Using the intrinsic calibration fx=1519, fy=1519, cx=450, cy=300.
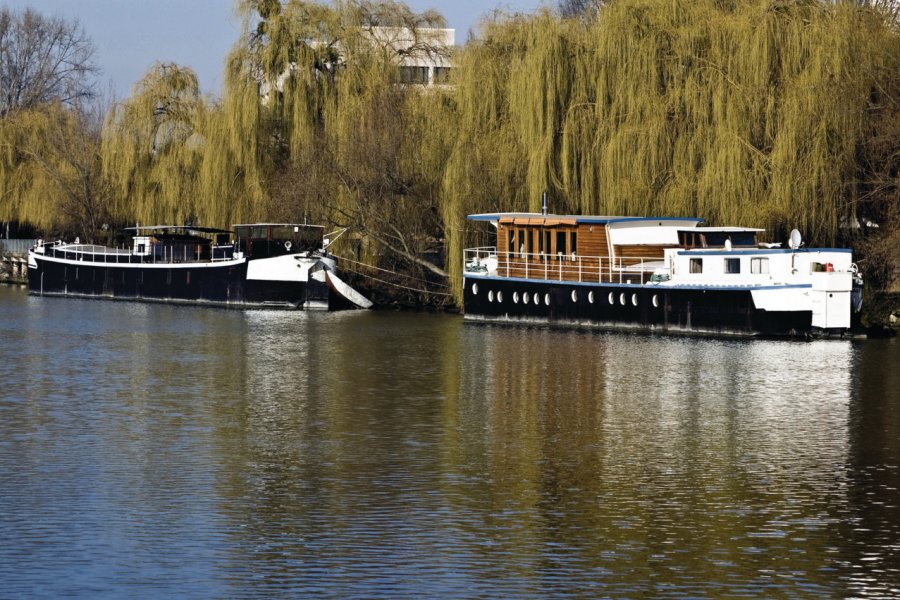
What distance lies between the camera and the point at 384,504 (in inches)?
769

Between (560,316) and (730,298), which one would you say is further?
(560,316)

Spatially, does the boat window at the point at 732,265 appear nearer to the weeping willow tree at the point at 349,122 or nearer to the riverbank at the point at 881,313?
the riverbank at the point at 881,313

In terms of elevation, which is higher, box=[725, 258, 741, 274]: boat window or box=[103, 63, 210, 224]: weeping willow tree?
box=[103, 63, 210, 224]: weeping willow tree

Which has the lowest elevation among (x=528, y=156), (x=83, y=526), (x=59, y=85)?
(x=83, y=526)

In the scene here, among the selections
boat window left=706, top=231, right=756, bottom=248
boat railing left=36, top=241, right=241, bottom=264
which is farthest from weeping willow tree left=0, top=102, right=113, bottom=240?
boat window left=706, top=231, right=756, bottom=248

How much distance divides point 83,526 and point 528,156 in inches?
1450

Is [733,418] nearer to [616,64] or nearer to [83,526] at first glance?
[83,526]

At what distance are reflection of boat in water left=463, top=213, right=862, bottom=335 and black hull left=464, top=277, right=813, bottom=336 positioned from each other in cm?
3

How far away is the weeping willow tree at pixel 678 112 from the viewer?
4684cm

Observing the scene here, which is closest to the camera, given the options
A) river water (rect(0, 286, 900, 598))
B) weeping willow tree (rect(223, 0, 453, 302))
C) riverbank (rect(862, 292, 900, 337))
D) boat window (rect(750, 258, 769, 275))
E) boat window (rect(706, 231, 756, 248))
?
river water (rect(0, 286, 900, 598))

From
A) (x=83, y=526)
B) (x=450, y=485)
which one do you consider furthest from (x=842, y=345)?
(x=83, y=526)

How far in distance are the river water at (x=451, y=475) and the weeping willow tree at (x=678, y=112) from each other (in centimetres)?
906

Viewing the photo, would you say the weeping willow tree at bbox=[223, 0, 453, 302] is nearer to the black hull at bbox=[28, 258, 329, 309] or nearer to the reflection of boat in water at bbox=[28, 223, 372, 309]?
the reflection of boat in water at bbox=[28, 223, 372, 309]

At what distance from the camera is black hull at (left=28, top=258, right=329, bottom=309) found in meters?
64.0
